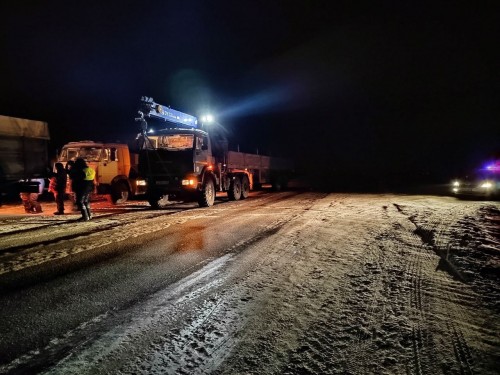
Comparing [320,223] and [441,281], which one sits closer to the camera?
[441,281]

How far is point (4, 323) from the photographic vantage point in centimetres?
336

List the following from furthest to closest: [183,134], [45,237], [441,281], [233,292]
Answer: [183,134], [45,237], [441,281], [233,292]

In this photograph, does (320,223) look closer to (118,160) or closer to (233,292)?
(233,292)

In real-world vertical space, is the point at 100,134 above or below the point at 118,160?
above

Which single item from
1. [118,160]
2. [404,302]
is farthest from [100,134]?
[404,302]

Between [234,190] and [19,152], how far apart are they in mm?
9419

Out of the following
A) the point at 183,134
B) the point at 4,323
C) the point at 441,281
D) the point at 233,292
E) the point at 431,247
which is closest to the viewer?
the point at 4,323

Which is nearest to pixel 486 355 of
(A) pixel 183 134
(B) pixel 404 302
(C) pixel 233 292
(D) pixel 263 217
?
(B) pixel 404 302

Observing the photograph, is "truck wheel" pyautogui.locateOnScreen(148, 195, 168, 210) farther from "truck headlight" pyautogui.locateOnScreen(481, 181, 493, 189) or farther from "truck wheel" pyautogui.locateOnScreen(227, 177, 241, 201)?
"truck headlight" pyautogui.locateOnScreen(481, 181, 493, 189)

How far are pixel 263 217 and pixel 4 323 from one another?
7184mm

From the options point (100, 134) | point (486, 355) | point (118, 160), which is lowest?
point (486, 355)

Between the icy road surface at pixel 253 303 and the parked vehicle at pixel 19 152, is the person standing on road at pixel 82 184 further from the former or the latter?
the parked vehicle at pixel 19 152

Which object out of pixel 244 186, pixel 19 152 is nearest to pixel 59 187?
pixel 19 152

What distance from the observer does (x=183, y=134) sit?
13.1m
